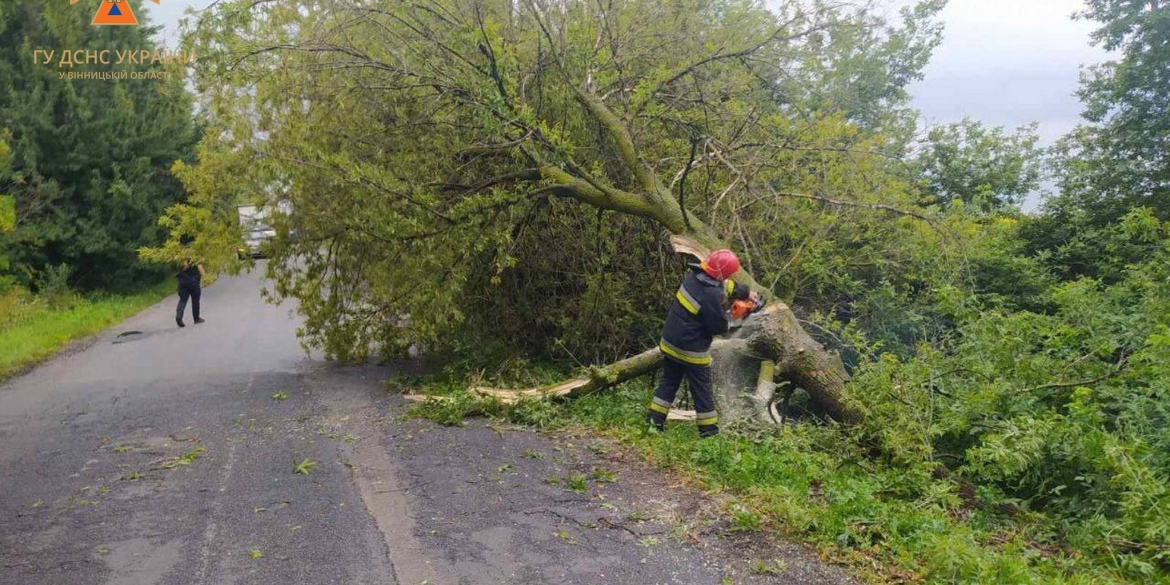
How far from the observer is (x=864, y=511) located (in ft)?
15.4

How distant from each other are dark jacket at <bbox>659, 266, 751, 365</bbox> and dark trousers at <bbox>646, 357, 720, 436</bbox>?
0.31ft

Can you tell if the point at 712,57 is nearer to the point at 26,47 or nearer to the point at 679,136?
the point at 679,136

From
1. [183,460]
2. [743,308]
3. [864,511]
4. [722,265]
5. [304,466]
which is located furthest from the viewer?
[743,308]

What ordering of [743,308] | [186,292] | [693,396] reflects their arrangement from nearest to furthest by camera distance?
[693,396], [743,308], [186,292]

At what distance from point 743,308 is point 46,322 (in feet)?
41.7

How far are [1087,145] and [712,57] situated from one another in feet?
24.7

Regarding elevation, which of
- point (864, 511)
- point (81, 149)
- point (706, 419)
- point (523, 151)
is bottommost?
point (864, 511)

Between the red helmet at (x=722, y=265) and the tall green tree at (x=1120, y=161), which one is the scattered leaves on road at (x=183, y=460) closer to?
the red helmet at (x=722, y=265)

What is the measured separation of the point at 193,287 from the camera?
13969 millimetres

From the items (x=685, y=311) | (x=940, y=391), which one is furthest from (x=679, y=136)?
(x=940, y=391)

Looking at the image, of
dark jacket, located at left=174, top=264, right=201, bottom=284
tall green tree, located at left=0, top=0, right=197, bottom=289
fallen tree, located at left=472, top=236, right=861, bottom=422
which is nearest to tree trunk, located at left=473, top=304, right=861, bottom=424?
fallen tree, located at left=472, top=236, right=861, bottom=422

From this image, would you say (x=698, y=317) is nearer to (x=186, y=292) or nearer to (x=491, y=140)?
(x=491, y=140)

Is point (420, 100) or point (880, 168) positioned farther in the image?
point (880, 168)

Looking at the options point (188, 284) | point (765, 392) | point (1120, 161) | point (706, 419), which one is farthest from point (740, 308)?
point (188, 284)
